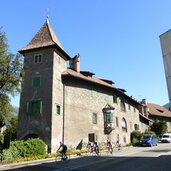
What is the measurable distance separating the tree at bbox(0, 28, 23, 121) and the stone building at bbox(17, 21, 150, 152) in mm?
4927

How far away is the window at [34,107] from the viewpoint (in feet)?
107

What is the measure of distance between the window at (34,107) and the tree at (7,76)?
4.63 meters

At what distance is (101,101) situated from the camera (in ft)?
139

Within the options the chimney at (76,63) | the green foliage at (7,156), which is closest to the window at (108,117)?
the chimney at (76,63)

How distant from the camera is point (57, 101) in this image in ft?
110

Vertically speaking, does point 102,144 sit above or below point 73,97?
below

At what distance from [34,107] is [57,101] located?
2991 millimetres

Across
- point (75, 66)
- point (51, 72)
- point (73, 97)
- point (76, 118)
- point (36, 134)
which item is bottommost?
point (36, 134)

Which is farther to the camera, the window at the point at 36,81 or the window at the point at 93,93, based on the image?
the window at the point at 93,93

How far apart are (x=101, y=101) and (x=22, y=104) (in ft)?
44.5

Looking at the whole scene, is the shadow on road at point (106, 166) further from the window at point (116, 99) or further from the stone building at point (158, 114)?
the stone building at point (158, 114)

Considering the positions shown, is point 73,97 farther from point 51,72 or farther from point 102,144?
point 102,144

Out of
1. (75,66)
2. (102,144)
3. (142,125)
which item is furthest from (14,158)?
(142,125)

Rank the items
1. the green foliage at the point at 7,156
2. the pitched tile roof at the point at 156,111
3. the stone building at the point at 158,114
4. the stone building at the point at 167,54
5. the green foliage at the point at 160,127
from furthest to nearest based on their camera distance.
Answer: the pitched tile roof at the point at 156,111 → the stone building at the point at 158,114 → the green foliage at the point at 160,127 → the green foliage at the point at 7,156 → the stone building at the point at 167,54
